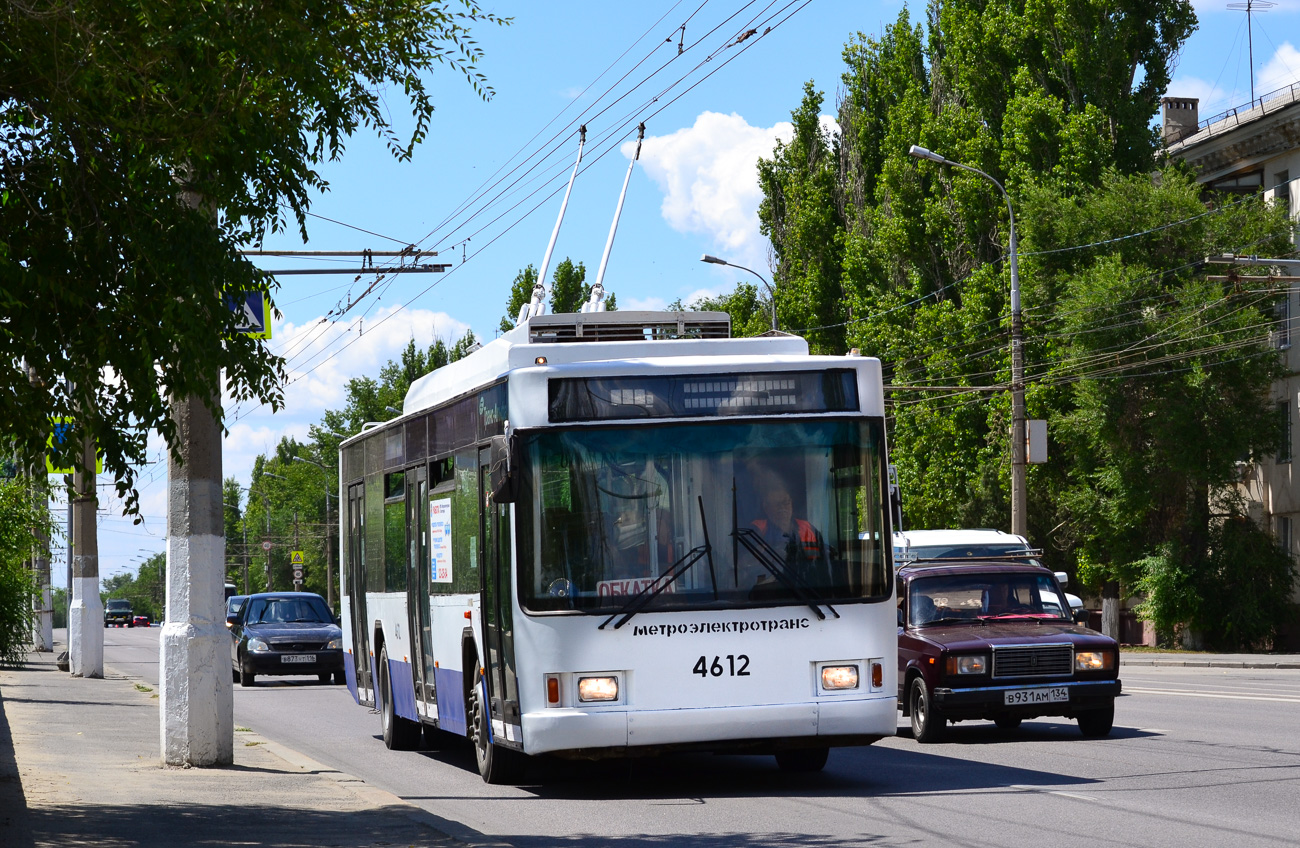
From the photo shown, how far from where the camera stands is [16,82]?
913cm

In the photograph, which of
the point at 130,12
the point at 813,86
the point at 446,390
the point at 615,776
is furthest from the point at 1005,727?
the point at 813,86

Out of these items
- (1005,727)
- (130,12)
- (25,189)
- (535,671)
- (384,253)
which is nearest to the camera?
(130,12)

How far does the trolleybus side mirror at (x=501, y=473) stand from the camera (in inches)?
444

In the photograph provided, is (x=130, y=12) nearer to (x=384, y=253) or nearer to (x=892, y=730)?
(x=892, y=730)

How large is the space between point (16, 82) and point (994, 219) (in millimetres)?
41210

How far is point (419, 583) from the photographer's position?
1512 cm

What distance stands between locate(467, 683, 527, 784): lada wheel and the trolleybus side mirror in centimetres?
201

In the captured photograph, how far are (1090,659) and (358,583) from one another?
7.61m

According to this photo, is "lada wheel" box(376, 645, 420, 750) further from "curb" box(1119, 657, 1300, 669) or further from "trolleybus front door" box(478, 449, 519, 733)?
"curb" box(1119, 657, 1300, 669)

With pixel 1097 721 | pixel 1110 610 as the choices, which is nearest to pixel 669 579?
pixel 1097 721

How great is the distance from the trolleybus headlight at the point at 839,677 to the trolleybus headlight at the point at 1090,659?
4.38 m

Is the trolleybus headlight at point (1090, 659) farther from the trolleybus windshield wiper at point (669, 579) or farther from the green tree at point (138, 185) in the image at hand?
the green tree at point (138, 185)

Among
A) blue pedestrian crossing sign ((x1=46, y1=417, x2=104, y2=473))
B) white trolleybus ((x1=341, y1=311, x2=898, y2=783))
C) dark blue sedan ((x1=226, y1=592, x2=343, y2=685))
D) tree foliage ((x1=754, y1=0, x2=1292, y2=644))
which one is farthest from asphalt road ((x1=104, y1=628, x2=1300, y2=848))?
tree foliage ((x1=754, y1=0, x2=1292, y2=644))

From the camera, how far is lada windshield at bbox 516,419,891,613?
11.5 meters
